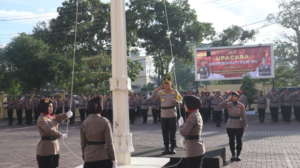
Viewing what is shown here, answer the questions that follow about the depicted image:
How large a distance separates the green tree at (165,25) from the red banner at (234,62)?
3.60m

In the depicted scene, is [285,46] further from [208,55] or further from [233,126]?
[233,126]

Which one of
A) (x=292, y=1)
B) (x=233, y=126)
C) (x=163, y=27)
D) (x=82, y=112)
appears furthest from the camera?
(x=292, y=1)

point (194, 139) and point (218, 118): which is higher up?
point (194, 139)

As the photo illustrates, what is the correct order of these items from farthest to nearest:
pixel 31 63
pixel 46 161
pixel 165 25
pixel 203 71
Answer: pixel 165 25 → pixel 203 71 → pixel 31 63 → pixel 46 161

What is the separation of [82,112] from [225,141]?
36.3 ft

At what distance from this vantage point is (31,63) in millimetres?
26141

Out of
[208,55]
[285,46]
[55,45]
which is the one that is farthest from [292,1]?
[55,45]

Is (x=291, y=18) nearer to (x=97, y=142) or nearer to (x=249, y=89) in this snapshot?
(x=249, y=89)

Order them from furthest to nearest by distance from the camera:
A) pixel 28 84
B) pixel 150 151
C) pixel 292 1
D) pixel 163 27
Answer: pixel 292 1 < pixel 163 27 < pixel 28 84 < pixel 150 151

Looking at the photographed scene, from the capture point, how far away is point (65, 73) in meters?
27.6

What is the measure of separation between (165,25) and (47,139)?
85.4 ft

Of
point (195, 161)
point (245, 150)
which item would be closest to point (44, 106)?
point (195, 161)

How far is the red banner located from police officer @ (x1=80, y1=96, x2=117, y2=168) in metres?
23.6

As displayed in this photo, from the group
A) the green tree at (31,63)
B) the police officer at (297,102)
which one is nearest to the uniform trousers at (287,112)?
the police officer at (297,102)
